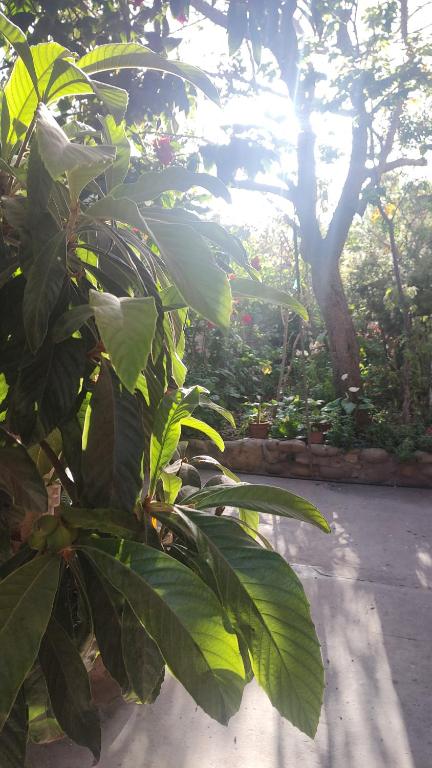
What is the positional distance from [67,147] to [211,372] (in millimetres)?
5240

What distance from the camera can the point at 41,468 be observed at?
85cm

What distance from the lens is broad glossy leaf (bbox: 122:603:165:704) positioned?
63 centimetres

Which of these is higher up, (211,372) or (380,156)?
(380,156)

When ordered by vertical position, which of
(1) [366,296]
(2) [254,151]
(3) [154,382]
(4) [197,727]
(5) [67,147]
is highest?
(2) [254,151]

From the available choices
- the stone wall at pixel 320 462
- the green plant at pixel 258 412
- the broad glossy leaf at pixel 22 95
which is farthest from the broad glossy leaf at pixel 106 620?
the green plant at pixel 258 412

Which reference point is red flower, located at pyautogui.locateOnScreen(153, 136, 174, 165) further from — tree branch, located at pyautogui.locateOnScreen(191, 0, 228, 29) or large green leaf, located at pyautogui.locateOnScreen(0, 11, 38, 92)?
tree branch, located at pyautogui.locateOnScreen(191, 0, 228, 29)

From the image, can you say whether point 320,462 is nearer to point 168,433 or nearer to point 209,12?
point 168,433

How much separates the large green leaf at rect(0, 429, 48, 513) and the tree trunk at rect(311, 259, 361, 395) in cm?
472

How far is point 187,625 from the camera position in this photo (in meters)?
0.56

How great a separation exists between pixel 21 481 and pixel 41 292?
8.5 inches

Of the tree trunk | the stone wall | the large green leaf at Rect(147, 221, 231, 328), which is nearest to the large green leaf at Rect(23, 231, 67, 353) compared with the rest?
the large green leaf at Rect(147, 221, 231, 328)

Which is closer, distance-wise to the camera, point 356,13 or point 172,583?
point 172,583

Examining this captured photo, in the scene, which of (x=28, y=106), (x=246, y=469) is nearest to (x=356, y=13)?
(x=246, y=469)

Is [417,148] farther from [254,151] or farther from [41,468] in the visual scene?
[41,468]
